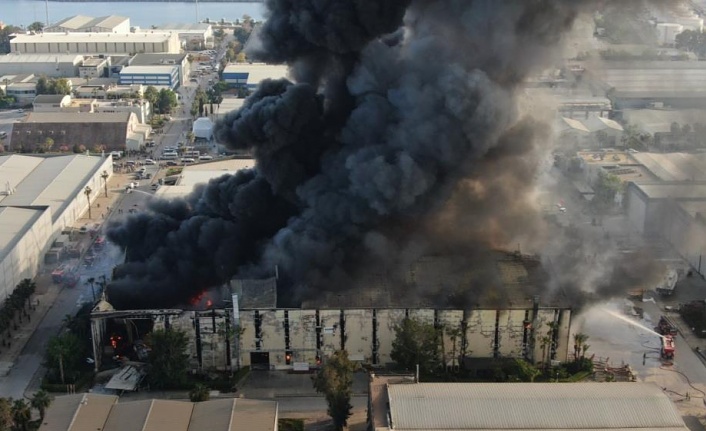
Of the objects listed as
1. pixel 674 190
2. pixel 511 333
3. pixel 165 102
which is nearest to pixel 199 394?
pixel 511 333

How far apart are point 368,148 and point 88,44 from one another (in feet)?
221

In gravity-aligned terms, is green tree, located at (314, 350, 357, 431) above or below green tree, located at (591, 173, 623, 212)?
below

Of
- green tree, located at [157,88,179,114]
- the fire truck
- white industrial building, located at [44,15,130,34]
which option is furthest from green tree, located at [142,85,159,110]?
the fire truck

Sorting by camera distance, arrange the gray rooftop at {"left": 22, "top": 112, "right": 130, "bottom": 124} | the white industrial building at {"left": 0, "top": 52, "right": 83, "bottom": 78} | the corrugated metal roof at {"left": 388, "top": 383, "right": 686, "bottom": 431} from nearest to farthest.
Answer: the corrugated metal roof at {"left": 388, "top": 383, "right": 686, "bottom": 431}, the gray rooftop at {"left": 22, "top": 112, "right": 130, "bottom": 124}, the white industrial building at {"left": 0, "top": 52, "right": 83, "bottom": 78}

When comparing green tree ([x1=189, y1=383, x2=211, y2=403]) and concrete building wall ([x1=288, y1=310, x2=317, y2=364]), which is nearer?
green tree ([x1=189, y1=383, x2=211, y2=403])

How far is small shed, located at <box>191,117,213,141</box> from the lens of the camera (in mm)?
67250

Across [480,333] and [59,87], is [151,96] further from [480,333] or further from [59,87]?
[480,333]

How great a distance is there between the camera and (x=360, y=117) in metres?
35.6

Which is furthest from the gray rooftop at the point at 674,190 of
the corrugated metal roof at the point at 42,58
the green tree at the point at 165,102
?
the corrugated metal roof at the point at 42,58

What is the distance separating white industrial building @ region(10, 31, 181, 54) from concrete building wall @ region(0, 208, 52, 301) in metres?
53.0

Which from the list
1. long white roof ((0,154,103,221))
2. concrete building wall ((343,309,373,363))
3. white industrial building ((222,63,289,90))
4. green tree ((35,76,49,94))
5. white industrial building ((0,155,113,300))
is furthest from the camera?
white industrial building ((222,63,289,90))

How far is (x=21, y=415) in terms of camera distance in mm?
28438

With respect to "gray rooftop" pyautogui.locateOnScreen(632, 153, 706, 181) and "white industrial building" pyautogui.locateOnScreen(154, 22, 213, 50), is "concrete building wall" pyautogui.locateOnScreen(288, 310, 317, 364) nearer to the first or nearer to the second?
"gray rooftop" pyautogui.locateOnScreen(632, 153, 706, 181)

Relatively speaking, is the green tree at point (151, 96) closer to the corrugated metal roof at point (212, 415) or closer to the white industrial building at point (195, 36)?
the white industrial building at point (195, 36)
